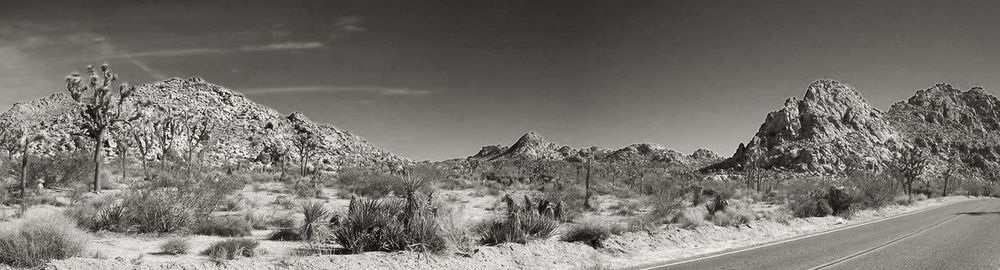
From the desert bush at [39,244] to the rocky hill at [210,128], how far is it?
155 ft

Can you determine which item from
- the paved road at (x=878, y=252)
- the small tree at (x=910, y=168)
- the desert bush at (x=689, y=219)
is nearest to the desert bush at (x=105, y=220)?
the paved road at (x=878, y=252)

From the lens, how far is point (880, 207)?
31406 millimetres

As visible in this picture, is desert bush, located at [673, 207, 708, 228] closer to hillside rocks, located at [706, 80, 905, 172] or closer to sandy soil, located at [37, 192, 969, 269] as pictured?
sandy soil, located at [37, 192, 969, 269]

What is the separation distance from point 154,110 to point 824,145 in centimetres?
10427

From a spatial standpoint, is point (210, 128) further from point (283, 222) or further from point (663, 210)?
point (663, 210)

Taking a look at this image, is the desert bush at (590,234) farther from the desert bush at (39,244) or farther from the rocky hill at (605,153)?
the rocky hill at (605,153)

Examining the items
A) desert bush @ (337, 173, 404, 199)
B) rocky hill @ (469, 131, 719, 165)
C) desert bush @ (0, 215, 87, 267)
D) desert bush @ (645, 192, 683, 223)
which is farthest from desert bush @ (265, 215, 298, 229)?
rocky hill @ (469, 131, 719, 165)

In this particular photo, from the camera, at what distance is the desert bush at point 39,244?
8.39m

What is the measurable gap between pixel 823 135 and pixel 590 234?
101m

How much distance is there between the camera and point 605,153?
465 ft

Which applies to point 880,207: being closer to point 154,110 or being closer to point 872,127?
point 154,110

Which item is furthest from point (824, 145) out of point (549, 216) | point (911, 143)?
point (549, 216)

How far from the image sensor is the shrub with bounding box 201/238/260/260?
1010 cm

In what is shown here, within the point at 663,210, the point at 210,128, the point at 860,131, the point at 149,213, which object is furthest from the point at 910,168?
the point at 210,128
